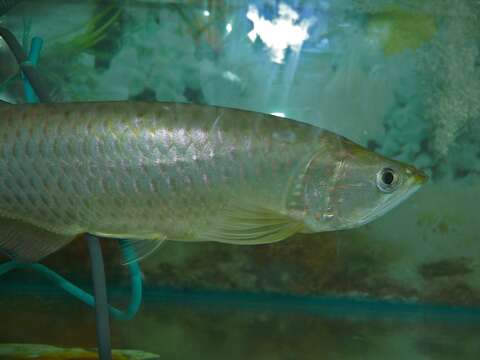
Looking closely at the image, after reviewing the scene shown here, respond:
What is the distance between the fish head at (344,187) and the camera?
2.00 ft

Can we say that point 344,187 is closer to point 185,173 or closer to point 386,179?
point 386,179

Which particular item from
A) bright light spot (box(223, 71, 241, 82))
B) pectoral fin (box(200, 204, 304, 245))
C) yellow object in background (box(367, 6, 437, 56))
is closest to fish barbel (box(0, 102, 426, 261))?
pectoral fin (box(200, 204, 304, 245))

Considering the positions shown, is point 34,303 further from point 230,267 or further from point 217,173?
point 217,173

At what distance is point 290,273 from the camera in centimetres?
146

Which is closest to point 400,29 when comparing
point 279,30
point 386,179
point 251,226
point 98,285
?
point 279,30

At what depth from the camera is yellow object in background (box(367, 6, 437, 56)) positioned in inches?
55.2

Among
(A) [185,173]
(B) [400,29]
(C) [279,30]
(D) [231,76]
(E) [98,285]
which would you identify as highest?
(B) [400,29]

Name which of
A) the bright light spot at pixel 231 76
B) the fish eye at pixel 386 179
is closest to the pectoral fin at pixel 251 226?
the fish eye at pixel 386 179

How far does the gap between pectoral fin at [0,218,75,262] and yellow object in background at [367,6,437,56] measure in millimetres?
1203

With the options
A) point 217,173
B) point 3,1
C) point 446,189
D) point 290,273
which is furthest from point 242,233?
point 446,189

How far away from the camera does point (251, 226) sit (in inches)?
23.7

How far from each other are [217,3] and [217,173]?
926mm

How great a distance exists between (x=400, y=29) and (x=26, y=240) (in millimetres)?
1312

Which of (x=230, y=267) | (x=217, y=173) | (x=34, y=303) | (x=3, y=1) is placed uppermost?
(x=3, y=1)
